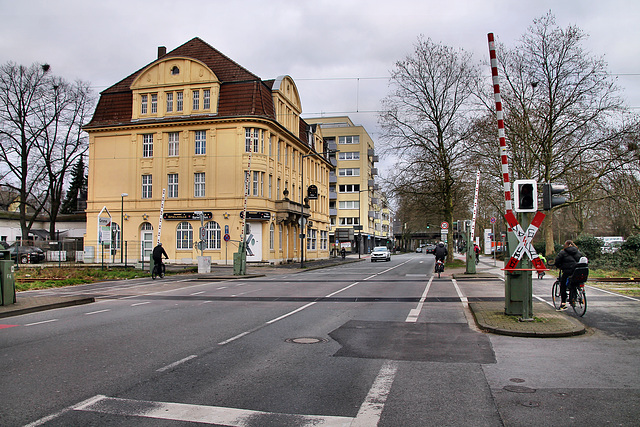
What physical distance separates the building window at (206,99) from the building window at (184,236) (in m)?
9.69

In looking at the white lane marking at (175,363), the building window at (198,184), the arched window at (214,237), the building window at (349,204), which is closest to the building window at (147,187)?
the building window at (198,184)

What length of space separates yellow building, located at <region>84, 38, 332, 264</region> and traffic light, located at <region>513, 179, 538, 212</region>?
104 feet

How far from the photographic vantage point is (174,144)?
43.6 meters

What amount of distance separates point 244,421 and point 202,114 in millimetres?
40229

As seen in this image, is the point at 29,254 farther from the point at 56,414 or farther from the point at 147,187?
the point at 56,414

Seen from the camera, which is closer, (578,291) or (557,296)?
(578,291)

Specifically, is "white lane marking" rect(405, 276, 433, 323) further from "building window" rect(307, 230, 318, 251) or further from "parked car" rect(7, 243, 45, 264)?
"building window" rect(307, 230, 318, 251)

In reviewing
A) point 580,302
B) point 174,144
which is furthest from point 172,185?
point 580,302

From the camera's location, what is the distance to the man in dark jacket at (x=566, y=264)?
1261cm

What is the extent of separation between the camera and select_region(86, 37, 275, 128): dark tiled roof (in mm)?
41938

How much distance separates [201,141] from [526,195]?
3583 centimetres

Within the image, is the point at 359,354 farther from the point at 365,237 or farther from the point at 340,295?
the point at 365,237

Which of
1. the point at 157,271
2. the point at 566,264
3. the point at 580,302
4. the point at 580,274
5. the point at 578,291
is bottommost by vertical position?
the point at 157,271

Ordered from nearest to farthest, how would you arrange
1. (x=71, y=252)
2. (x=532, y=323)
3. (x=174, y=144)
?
(x=532, y=323) < (x=71, y=252) < (x=174, y=144)
